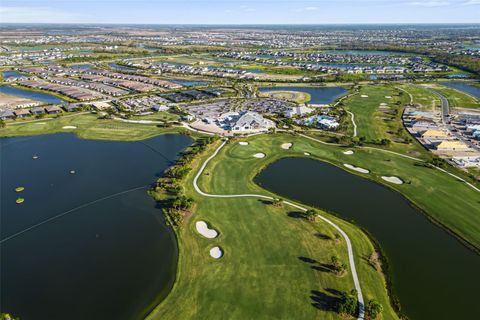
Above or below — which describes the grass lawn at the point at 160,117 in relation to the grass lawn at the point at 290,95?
below

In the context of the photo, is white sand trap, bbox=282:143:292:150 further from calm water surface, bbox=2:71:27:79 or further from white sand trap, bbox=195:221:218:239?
calm water surface, bbox=2:71:27:79

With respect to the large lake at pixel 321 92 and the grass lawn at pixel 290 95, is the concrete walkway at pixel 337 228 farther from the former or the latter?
the large lake at pixel 321 92

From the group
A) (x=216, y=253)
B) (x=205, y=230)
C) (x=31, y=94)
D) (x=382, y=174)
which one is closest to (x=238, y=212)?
(x=205, y=230)

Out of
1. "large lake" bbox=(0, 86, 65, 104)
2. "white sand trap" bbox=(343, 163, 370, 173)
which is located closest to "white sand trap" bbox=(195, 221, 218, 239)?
"white sand trap" bbox=(343, 163, 370, 173)

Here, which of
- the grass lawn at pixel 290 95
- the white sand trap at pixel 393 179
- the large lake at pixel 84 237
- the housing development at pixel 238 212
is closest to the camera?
the large lake at pixel 84 237

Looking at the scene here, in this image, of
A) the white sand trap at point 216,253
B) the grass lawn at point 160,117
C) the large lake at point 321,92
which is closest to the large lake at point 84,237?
the white sand trap at point 216,253

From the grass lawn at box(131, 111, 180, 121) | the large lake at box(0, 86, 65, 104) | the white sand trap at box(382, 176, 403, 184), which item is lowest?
the white sand trap at box(382, 176, 403, 184)
